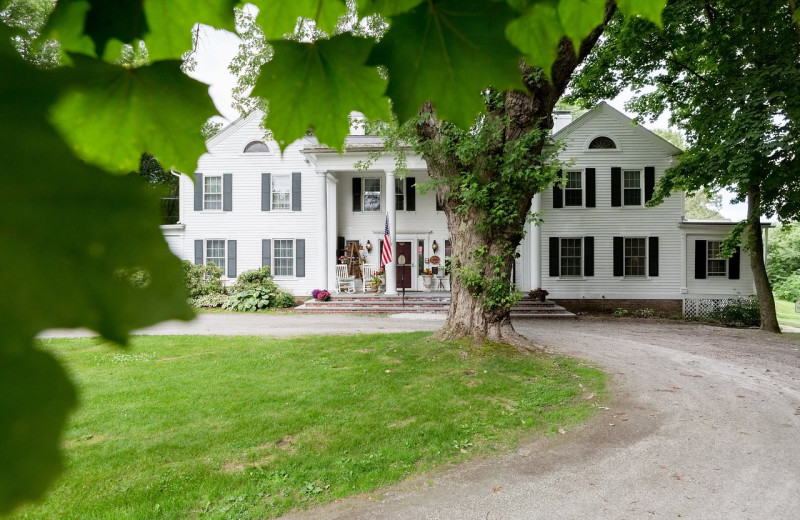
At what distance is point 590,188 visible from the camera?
64.7ft

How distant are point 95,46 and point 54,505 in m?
4.64

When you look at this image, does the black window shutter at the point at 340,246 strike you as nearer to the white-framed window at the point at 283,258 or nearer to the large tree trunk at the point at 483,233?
the white-framed window at the point at 283,258

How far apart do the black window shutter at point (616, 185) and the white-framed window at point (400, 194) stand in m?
8.90

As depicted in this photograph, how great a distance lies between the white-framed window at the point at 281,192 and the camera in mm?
20734

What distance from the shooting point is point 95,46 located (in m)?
0.58

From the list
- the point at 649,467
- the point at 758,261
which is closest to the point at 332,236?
the point at 758,261

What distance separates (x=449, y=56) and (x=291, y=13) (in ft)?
1.11

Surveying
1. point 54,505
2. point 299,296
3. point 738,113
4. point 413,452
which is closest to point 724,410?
point 413,452

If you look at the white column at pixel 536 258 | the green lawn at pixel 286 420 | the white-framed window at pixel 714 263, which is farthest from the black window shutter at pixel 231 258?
the white-framed window at pixel 714 263

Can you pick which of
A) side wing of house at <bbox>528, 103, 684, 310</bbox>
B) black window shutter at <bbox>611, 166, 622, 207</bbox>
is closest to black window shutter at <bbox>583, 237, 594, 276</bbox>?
side wing of house at <bbox>528, 103, 684, 310</bbox>

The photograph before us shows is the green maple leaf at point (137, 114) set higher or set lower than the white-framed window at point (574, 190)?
lower

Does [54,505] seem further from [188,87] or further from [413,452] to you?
[188,87]

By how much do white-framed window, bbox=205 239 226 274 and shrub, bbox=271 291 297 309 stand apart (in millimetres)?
3498

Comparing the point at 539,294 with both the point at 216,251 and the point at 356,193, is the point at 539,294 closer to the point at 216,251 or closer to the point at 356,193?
the point at 356,193
